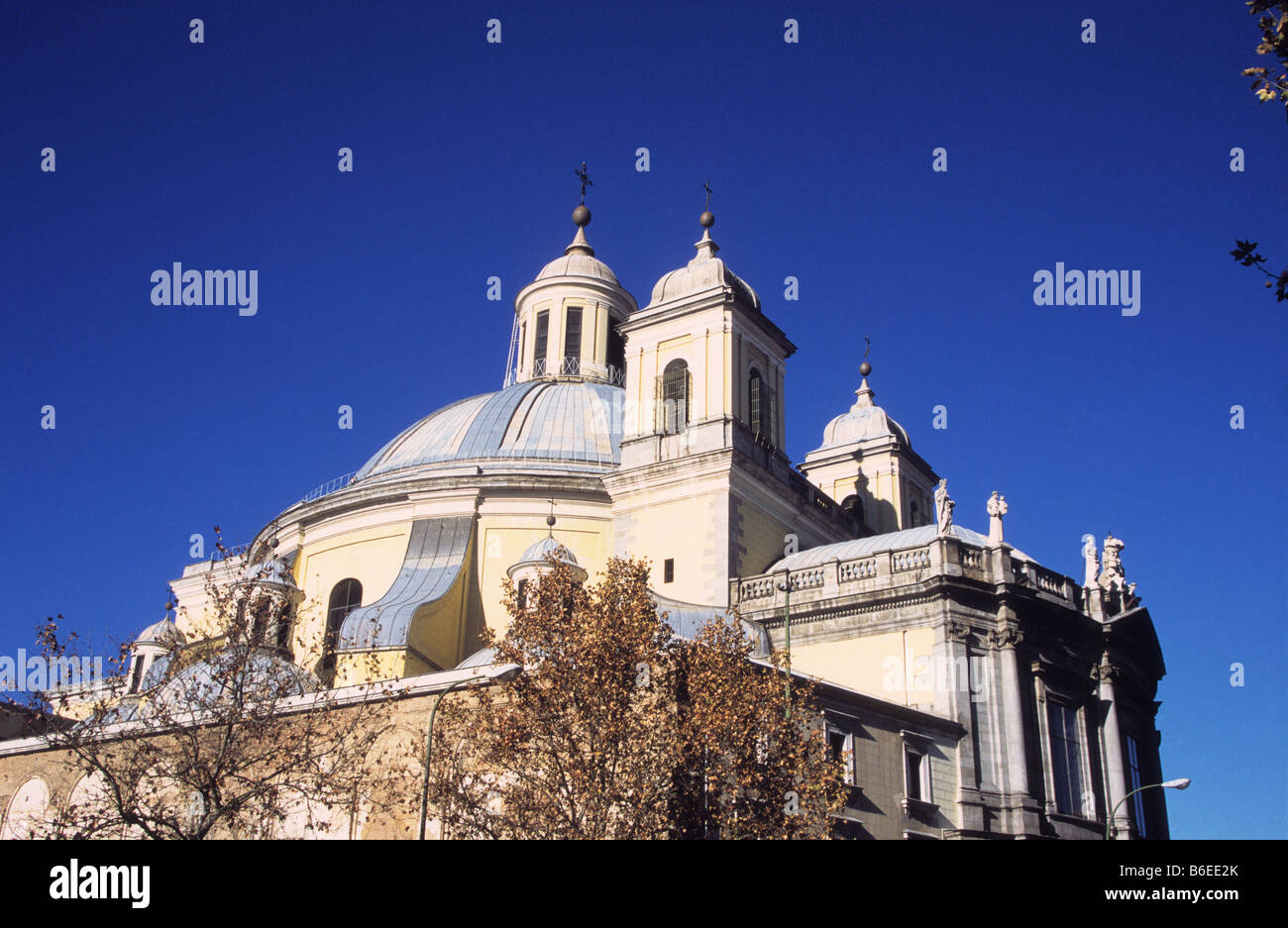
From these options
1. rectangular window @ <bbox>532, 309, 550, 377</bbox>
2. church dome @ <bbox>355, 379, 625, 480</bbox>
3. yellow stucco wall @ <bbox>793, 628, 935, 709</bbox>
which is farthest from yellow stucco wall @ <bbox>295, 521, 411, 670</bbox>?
yellow stucco wall @ <bbox>793, 628, 935, 709</bbox>

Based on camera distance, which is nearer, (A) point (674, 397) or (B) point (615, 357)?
(A) point (674, 397)

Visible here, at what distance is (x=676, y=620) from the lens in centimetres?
3183

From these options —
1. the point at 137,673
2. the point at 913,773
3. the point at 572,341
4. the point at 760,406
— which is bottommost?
the point at 913,773

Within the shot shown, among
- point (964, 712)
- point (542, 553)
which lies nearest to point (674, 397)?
point (542, 553)

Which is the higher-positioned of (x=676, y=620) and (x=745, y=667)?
(x=676, y=620)

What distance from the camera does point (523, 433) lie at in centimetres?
4262

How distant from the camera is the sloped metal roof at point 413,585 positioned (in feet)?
111

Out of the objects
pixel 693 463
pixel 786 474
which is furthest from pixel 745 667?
pixel 786 474

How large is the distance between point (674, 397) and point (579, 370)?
12184mm

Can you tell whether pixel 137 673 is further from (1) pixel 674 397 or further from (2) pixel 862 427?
(2) pixel 862 427

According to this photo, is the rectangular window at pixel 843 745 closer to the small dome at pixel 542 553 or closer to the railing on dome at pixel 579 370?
the small dome at pixel 542 553

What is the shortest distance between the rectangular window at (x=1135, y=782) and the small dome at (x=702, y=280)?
17434 millimetres
